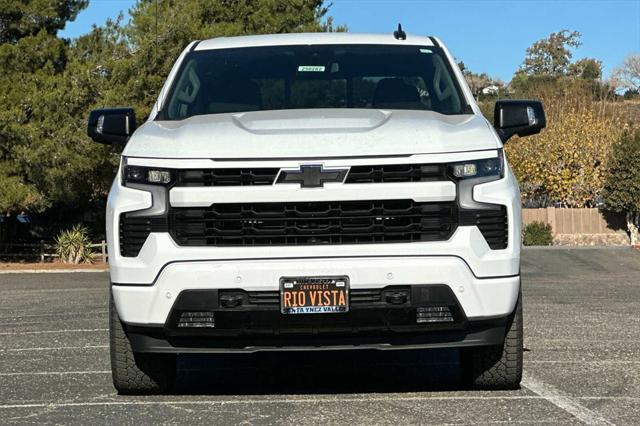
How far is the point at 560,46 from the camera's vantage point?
104 m

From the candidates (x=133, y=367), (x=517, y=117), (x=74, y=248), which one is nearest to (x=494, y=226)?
(x=517, y=117)

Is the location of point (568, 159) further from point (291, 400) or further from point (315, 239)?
point (315, 239)

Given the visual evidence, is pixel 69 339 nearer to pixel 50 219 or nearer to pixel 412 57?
pixel 412 57

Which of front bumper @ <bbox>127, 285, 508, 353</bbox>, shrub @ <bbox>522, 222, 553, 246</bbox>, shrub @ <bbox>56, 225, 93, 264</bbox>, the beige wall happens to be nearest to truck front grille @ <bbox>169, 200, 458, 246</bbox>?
front bumper @ <bbox>127, 285, 508, 353</bbox>

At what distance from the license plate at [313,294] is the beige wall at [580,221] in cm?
4489

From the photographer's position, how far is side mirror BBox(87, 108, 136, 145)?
681 cm

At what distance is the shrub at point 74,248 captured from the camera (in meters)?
34.6

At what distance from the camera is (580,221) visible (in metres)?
A: 49.4

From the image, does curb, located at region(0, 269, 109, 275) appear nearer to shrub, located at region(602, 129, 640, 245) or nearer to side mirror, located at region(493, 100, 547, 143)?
side mirror, located at region(493, 100, 547, 143)

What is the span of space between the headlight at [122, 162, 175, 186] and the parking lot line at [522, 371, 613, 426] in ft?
8.15

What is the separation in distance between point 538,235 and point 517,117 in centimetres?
4147

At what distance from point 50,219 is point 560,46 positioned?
74.0 metres

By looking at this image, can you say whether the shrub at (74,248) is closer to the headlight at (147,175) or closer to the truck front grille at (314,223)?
the headlight at (147,175)

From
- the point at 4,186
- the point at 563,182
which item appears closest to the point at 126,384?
the point at 4,186
